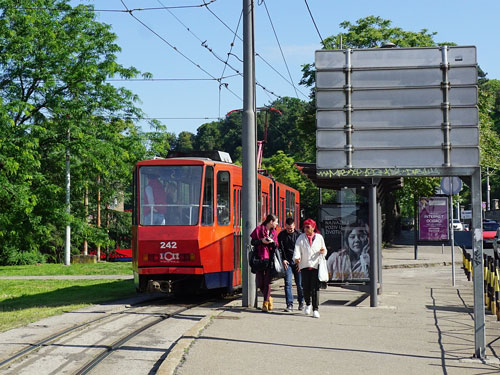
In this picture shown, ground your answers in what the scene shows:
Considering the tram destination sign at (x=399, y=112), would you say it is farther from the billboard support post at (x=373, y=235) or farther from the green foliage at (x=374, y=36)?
the green foliage at (x=374, y=36)

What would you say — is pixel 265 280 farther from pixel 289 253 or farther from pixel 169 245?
pixel 169 245

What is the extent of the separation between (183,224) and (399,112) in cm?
654

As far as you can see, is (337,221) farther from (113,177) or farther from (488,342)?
(113,177)

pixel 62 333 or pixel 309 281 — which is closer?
pixel 62 333

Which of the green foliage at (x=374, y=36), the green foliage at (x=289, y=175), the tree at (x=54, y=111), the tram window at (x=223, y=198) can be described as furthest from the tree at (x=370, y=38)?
the tram window at (x=223, y=198)

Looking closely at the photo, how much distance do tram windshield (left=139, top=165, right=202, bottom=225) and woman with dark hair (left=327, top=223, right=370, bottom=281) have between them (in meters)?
3.08

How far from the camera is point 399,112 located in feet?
35.4

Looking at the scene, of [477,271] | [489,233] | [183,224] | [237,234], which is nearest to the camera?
[477,271]

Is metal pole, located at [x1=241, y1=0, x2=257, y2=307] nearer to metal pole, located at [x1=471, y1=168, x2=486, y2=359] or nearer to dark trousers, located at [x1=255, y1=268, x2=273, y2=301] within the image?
dark trousers, located at [x1=255, y1=268, x2=273, y2=301]

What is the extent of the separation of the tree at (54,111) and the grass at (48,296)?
878 cm

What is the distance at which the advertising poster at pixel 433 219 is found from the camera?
29.5 m

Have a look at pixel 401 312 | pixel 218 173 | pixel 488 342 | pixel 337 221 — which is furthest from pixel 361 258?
pixel 488 342

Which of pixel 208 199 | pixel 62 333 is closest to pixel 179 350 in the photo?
pixel 62 333

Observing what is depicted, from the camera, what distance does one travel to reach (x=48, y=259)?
5447 cm
